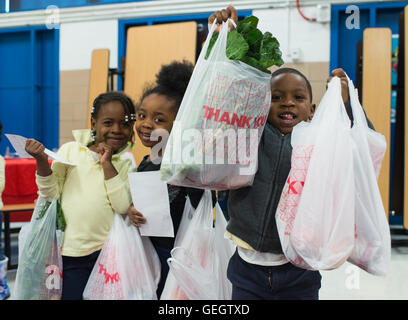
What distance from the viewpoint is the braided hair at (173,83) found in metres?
0.98

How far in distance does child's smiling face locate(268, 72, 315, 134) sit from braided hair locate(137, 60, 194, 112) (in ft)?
1.01

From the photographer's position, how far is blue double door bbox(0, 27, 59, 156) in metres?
3.65

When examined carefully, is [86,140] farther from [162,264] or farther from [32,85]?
[32,85]

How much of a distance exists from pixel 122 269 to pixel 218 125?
0.53 meters

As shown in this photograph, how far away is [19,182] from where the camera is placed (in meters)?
2.34

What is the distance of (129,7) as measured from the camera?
3.64 meters

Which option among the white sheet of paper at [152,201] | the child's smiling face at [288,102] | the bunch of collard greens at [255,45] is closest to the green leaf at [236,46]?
the bunch of collard greens at [255,45]

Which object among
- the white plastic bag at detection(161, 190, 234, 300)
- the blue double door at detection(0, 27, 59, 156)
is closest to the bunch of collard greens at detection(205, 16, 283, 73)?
the white plastic bag at detection(161, 190, 234, 300)

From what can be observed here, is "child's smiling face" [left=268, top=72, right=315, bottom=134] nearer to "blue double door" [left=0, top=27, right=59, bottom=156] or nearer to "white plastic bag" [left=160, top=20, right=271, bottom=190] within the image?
"white plastic bag" [left=160, top=20, right=271, bottom=190]

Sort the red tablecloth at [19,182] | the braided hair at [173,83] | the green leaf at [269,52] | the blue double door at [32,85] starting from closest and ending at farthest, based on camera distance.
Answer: the green leaf at [269,52], the braided hair at [173,83], the red tablecloth at [19,182], the blue double door at [32,85]

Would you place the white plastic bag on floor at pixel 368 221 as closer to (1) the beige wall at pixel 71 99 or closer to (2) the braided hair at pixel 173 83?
(2) the braided hair at pixel 173 83

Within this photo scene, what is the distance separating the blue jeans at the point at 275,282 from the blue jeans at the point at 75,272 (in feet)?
1.51
